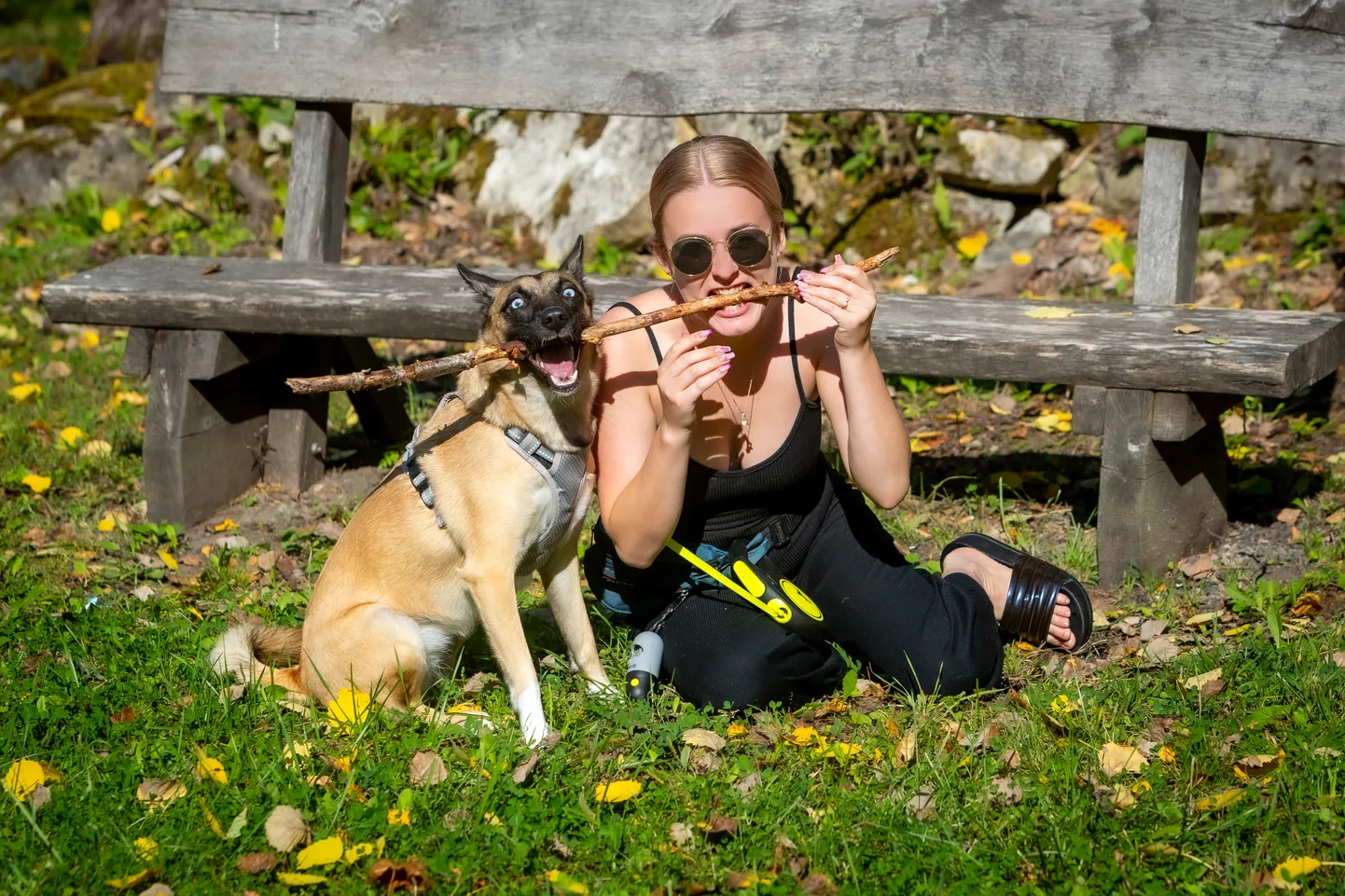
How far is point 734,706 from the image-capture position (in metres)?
3.32

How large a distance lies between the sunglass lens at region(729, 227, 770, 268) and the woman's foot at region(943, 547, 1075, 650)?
52.6 inches

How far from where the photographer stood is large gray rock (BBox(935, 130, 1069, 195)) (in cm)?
696

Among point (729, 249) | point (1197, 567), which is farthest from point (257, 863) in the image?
point (1197, 567)

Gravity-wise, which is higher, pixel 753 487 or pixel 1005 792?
pixel 753 487

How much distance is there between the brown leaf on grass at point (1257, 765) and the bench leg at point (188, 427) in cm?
388

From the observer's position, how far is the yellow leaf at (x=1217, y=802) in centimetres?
269

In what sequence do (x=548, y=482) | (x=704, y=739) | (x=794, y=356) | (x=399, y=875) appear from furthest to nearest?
(x=794, y=356) → (x=548, y=482) → (x=704, y=739) → (x=399, y=875)

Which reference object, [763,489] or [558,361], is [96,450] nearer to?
[558,361]

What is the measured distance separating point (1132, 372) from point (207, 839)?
299 centimetres

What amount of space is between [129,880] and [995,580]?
2525 millimetres

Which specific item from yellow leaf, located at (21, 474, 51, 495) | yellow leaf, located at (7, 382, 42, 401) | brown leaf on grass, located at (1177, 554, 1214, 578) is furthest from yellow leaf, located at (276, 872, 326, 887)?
yellow leaf, located at (7, 382, 42, 401)

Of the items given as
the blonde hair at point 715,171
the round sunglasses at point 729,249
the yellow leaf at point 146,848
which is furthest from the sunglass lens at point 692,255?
the yellow leaf at point 146,848

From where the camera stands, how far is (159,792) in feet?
9.48

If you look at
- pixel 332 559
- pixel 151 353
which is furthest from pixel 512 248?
pixel 332 559
